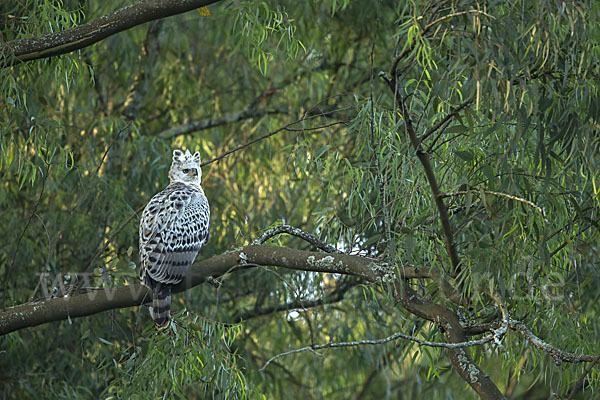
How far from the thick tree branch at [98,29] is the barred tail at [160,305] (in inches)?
39.4

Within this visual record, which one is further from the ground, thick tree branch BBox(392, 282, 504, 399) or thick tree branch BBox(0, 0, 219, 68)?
thick tree branch BBox(0, 0, 219, 68)

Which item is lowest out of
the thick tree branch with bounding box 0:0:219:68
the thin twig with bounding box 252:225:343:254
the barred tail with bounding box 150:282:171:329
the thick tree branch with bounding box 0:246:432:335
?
the barred tail with bounding box 150:282:171:329

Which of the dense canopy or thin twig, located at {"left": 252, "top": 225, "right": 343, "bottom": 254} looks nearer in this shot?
the dense canopy

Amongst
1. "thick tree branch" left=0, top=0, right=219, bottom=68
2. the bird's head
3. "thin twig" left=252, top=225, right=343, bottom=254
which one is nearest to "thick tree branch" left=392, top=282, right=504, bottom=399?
"thin twig" left=252, top=225, right=343, bottom=254

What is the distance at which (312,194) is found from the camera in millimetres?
5586

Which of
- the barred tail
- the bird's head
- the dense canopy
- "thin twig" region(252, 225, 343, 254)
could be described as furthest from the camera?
the bird's head

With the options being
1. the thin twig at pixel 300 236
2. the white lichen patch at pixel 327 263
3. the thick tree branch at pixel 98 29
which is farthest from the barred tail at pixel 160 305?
the thick tree branch at pixel 98 29

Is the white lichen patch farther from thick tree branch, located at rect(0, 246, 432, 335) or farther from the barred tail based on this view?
the barred tail

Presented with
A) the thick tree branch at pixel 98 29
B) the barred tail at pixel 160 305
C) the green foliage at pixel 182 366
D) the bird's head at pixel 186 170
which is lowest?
the green foliage at pixel 182 366

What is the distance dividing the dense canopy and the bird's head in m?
0.38

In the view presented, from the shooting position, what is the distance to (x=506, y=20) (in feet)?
8.44

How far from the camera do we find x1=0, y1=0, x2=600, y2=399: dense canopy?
2.71 m

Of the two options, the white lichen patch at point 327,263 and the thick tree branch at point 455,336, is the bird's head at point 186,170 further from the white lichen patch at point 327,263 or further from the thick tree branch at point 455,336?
the thick tree branch at point 455,336

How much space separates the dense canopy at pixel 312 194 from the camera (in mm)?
2713
